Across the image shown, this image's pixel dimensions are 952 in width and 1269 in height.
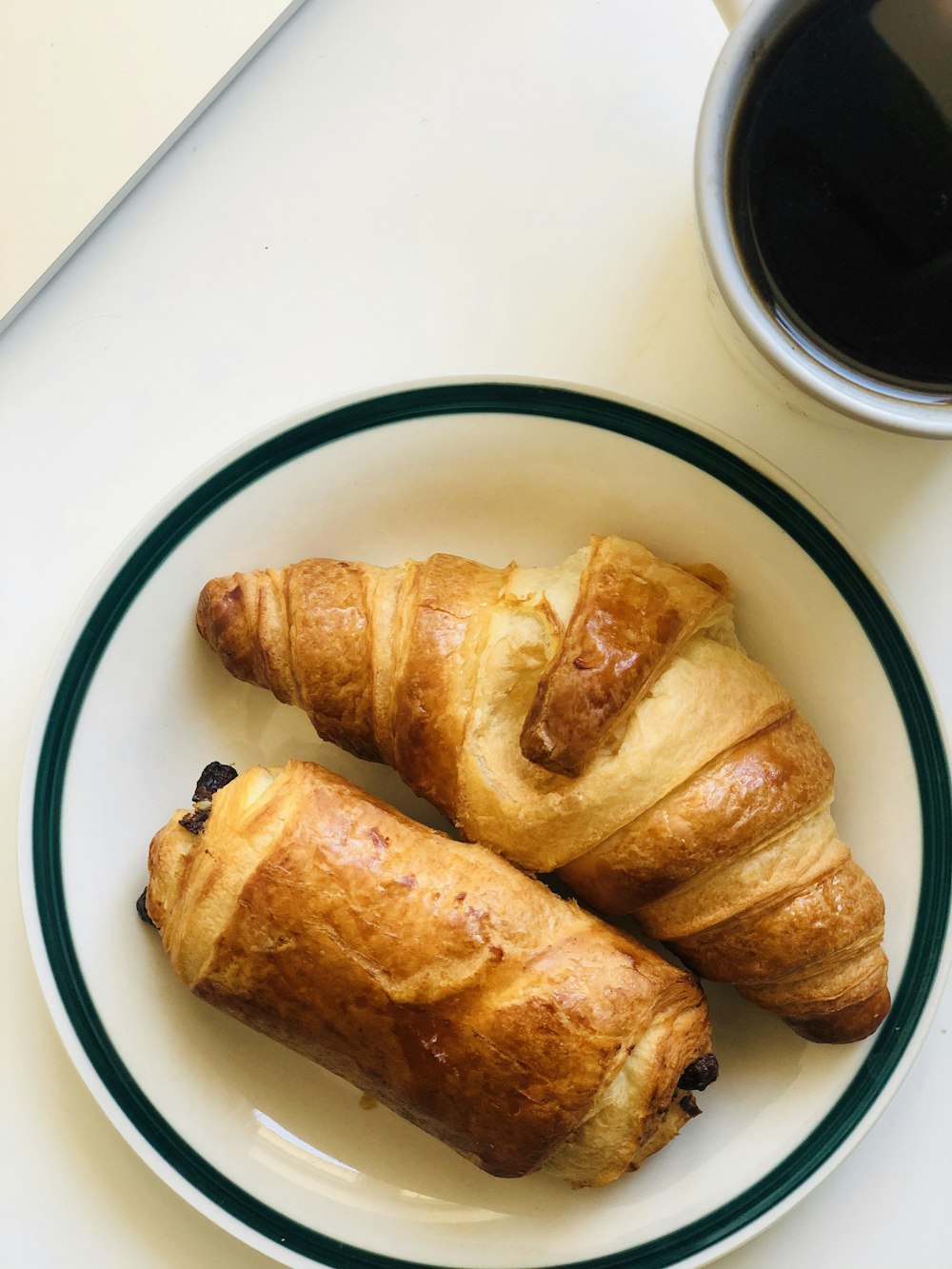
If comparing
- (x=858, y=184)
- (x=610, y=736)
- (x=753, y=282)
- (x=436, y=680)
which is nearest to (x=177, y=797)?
(x=436, y=680)

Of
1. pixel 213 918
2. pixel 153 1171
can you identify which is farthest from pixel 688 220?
pixel 153 1171

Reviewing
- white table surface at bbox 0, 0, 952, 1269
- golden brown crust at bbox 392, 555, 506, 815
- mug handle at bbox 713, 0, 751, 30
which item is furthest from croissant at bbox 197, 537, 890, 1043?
mug handle at bbox 713, 0, 751, 30

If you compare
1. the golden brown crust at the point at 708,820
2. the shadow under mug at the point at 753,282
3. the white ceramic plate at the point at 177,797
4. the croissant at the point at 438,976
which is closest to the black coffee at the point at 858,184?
the shadow under mug at the point at 753,282

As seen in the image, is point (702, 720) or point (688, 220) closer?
point (702, 720)

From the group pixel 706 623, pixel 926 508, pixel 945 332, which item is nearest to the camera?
pixel 945 332

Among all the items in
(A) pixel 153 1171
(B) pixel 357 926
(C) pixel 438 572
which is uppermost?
(C) pixel 438 572

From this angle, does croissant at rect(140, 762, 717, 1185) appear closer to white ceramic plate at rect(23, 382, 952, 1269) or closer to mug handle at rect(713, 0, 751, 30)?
white ceramic plate at rect(23, 382, 952, 1269)

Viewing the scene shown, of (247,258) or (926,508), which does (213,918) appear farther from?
(926,508)

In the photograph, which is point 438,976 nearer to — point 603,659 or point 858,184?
point 603,659
